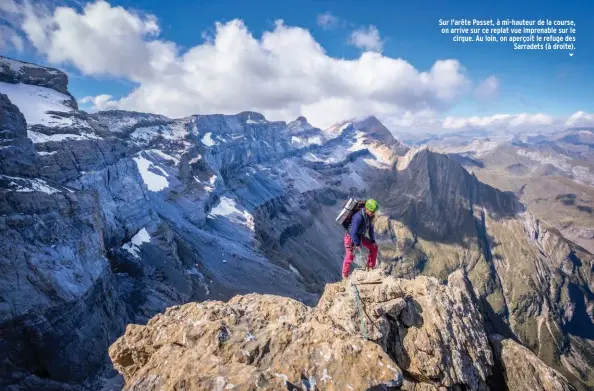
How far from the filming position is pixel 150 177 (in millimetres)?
118000

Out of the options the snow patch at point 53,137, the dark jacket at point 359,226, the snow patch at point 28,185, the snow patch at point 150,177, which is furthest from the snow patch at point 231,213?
the dark jacket at point 359,226

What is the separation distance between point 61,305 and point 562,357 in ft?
814

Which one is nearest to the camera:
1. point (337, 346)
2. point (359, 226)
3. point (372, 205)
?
point (337, 346)

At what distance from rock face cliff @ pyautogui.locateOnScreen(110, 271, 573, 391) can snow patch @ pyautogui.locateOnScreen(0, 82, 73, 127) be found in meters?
76.5

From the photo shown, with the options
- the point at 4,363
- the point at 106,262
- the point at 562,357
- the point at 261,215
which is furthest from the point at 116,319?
the point at 562,357

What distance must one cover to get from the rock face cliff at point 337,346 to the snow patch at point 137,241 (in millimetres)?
75067

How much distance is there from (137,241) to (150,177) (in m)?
39.3

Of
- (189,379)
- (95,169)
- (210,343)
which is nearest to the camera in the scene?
(189,379)

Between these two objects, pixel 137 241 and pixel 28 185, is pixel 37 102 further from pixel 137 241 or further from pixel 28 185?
pixel 137 241

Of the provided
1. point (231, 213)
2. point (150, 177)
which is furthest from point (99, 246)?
point (231, 213)

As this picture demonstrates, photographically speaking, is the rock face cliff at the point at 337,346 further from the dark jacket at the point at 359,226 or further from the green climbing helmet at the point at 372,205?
the green climbing helmet at the point at 372,205

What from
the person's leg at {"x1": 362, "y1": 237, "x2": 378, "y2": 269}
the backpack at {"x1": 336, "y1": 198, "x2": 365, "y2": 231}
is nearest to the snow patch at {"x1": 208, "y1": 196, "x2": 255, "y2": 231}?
the person's leg at {"x1": 362, "y1": 237, "x2": 378, "y2": 269}

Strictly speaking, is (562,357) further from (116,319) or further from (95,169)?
(95,169)

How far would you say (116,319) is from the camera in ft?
201
